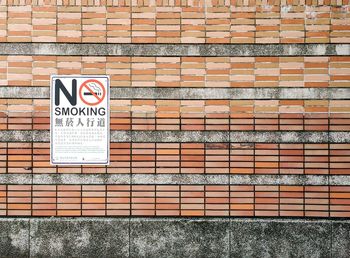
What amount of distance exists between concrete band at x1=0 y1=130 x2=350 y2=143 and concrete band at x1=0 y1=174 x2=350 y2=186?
1.60ft

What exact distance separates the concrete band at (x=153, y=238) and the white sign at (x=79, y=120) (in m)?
0.91

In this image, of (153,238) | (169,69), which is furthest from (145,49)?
(153,238)

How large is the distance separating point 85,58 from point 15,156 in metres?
1.67

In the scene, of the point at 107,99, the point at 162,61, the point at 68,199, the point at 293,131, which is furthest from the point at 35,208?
the point at 293,131

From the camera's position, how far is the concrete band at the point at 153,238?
7566 millimetres

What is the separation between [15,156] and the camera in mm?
7660

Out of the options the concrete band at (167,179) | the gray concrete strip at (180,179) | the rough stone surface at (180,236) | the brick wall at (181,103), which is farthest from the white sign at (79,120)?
the rough stone surface at (180,236)

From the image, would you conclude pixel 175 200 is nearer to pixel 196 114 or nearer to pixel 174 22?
pixel 196 114

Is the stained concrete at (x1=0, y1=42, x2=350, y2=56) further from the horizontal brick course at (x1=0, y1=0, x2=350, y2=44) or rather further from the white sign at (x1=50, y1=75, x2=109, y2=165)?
the white sign at (x1=50, y1=75, x2=109, y2=165)

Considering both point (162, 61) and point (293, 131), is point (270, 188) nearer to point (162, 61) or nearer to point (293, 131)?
point (293, 131)

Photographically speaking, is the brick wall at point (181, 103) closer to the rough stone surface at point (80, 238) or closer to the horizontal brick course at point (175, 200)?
the horizontal brick course at point (175, 200)

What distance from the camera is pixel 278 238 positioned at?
7.57m

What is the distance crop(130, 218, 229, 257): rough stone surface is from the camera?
7.58m

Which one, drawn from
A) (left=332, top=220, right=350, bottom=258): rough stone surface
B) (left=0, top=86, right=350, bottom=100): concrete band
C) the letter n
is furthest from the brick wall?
(left=332, top=220, right=350, bottom=258): rough stone surface
